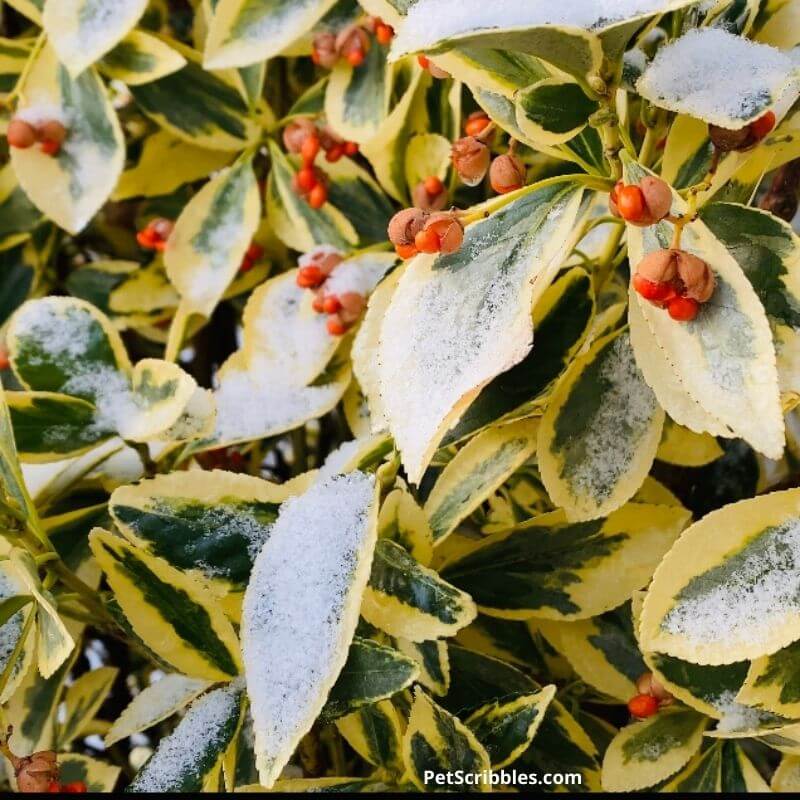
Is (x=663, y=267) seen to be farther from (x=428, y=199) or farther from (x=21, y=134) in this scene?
(x=21, y=134)

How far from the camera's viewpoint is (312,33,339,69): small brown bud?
743 mm

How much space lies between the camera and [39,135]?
768 millimetres

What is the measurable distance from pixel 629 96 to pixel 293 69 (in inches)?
14.0

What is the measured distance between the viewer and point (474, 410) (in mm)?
560

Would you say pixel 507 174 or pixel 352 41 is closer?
pixel 507 174

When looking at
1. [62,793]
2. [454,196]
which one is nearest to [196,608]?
[62,793]

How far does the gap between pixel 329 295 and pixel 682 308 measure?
0.28m

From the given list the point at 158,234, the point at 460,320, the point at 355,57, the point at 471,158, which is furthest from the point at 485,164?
the point at 158,234

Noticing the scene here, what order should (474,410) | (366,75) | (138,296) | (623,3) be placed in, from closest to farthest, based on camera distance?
1. (623,3)
2. (474,410)
3. (366,75)
4. (138,296)

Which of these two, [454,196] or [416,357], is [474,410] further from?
[454,196]

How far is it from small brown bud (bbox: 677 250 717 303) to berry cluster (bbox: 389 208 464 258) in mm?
101

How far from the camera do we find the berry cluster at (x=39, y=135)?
29.6 inches

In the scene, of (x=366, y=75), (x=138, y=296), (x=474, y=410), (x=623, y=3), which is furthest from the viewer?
(x=138, y=296)

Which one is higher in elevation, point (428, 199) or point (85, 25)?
point (85, 25)
